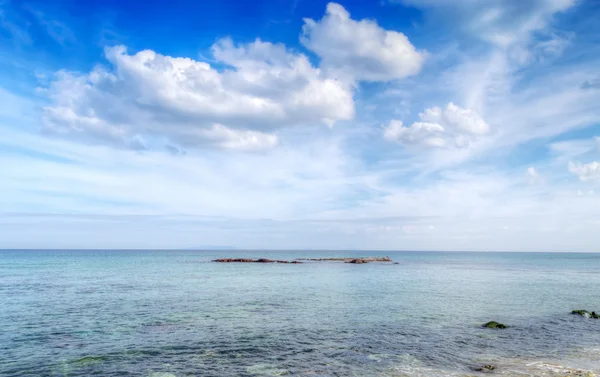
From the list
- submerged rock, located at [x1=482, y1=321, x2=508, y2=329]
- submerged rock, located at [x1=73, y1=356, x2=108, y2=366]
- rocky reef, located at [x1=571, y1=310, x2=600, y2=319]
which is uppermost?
submerged rock, located at [x1=73, y1=356, x2=108, y2=366]

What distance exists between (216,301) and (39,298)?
70.0 ft

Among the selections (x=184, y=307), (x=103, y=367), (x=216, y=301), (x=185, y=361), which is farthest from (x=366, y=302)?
(x=103, y=367)

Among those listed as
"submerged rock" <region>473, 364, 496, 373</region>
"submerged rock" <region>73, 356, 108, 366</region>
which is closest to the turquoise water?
"submerged rock" <region>73, 356, 108, 366</region>

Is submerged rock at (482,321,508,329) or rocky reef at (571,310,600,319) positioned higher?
submerged rock at (482,321,508,329)

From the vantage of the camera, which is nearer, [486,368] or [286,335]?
[486,368]

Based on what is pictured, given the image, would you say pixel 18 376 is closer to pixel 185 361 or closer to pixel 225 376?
pixel 185 361

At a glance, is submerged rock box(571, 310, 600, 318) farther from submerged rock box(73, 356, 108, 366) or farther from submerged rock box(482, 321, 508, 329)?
submerged rock box(73, 356, 108, 366)

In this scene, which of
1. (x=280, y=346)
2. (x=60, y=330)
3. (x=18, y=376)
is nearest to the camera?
(x=18, y=376)

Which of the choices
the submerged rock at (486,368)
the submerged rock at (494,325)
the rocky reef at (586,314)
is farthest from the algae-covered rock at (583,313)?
the submerged rock at (486,368)

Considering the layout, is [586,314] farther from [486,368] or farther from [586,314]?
[486,368]

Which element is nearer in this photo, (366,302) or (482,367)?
(482,367)

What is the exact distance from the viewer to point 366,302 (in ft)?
148

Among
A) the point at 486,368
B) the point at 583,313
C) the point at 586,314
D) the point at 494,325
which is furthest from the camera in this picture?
the point at 583,313

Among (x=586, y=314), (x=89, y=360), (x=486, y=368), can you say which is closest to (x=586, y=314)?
(x=586, y=314)
